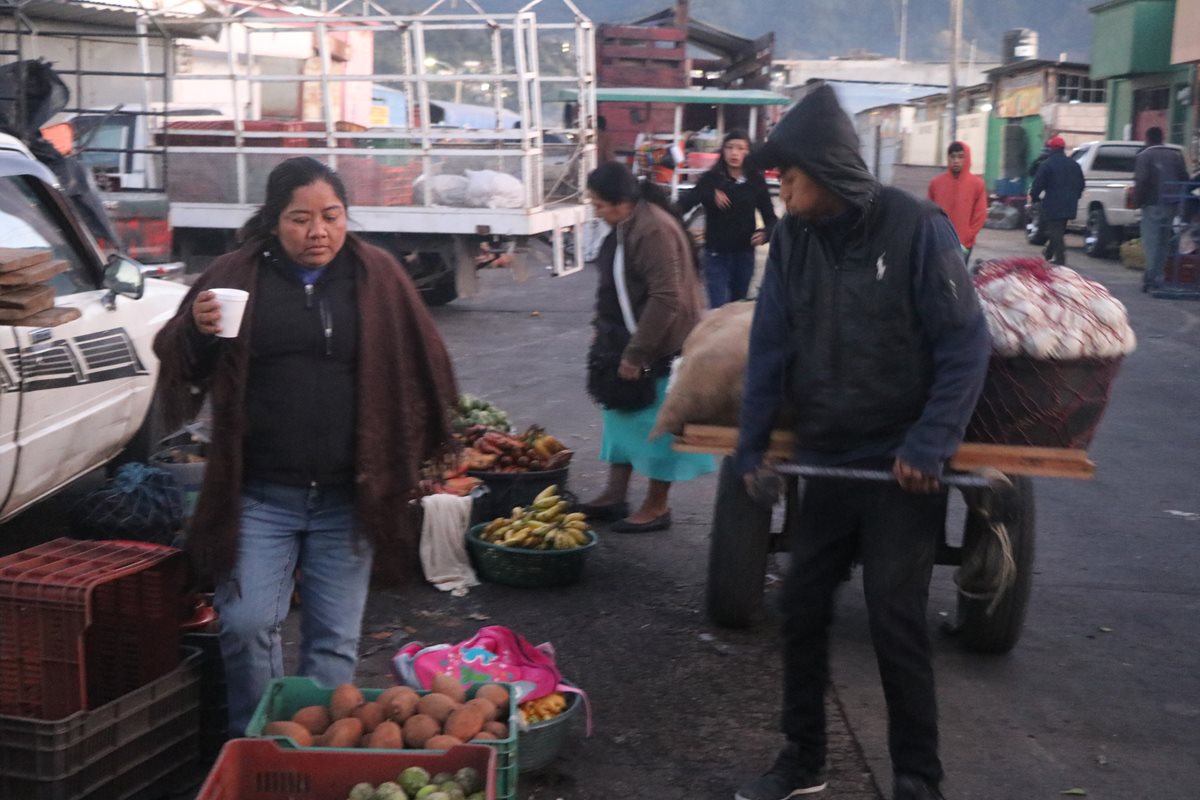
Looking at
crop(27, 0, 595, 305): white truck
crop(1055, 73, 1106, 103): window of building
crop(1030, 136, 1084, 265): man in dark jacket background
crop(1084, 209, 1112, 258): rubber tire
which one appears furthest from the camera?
crop(1055, 73, 1106, 103): window of building

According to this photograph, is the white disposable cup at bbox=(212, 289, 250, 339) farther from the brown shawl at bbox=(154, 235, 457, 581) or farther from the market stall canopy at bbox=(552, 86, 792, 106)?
the market stall canopy at bbox=(552, 86, 792, 106)

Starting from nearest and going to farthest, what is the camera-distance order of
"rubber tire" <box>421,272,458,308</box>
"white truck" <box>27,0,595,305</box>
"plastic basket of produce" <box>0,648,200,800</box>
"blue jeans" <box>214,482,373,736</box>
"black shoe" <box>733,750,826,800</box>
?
"plastic basket of produce" <box>0,648,200,800</box> < "blue jeans" <box>214,482,373,736</box> < "black shoe" <box>733,750,826,800</box> < "white truck" <box>27,0,595,305</box> < "rubber tire" <box>421,272,458,308</box>

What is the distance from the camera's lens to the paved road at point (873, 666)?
4199 mm

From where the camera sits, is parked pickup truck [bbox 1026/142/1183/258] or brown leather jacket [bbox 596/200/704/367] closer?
brown leather jacket [bbox 596/200/704/367]

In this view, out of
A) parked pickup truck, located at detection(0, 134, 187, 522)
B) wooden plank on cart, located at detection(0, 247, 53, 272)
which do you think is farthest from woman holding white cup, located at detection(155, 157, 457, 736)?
parked pickup truck, located at detection(0, 134, 187, 522)

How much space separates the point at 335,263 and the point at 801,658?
5.75 feet

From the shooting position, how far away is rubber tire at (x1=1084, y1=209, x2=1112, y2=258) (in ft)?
76.6

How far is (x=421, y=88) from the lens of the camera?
13211mm

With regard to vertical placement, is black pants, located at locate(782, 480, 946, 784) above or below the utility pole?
below

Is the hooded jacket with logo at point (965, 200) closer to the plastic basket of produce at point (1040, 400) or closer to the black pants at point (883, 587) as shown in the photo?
the plastic basket of produce at point (1040, 400)

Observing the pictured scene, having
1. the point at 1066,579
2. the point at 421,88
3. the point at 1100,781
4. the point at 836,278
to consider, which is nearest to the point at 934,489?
the point at 836,278

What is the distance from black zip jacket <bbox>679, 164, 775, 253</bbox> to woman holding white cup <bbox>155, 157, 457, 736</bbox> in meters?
6.14

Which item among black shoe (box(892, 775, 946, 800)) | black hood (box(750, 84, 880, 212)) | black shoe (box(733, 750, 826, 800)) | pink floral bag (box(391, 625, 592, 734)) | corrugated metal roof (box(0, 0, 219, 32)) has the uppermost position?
corrugated metal roof (box(0, 0, 219, 32))

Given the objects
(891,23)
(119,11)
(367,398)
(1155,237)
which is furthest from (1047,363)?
(891,23)
